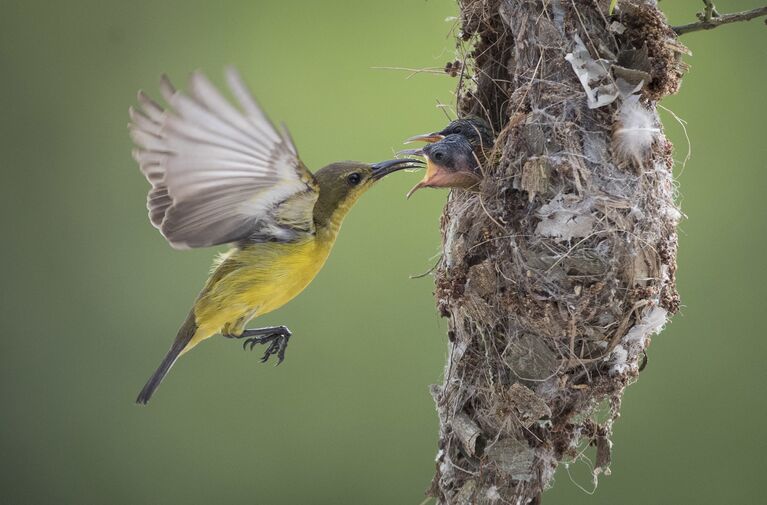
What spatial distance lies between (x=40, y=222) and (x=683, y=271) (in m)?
2.54

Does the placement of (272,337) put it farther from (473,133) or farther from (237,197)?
(473,133)

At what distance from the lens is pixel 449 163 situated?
201 centimetres

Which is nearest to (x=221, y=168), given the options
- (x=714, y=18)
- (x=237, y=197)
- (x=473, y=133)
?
(x=237, y=197)

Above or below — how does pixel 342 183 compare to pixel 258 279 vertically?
above

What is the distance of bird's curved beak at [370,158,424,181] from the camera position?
194 cm

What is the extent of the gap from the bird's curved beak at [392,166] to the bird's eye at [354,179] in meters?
0.03

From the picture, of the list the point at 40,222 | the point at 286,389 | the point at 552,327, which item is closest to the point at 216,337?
the point at 286,389

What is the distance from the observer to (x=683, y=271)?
3502mm

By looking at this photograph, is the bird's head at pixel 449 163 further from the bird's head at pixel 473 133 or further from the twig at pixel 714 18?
the twig at pixel 714 18

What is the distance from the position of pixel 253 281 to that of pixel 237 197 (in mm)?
357

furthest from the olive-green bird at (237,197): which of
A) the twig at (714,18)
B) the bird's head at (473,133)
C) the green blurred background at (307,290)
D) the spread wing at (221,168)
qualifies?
the green blurred background at (307,290)

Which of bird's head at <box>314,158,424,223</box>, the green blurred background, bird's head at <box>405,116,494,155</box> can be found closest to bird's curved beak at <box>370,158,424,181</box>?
bird's head at <box>314,158,424,223</box>

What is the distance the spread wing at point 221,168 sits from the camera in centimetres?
166

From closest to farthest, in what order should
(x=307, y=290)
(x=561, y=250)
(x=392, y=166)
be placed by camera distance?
(x=561, y=250)
(x=392, y=166)
(x=307, y=290)
